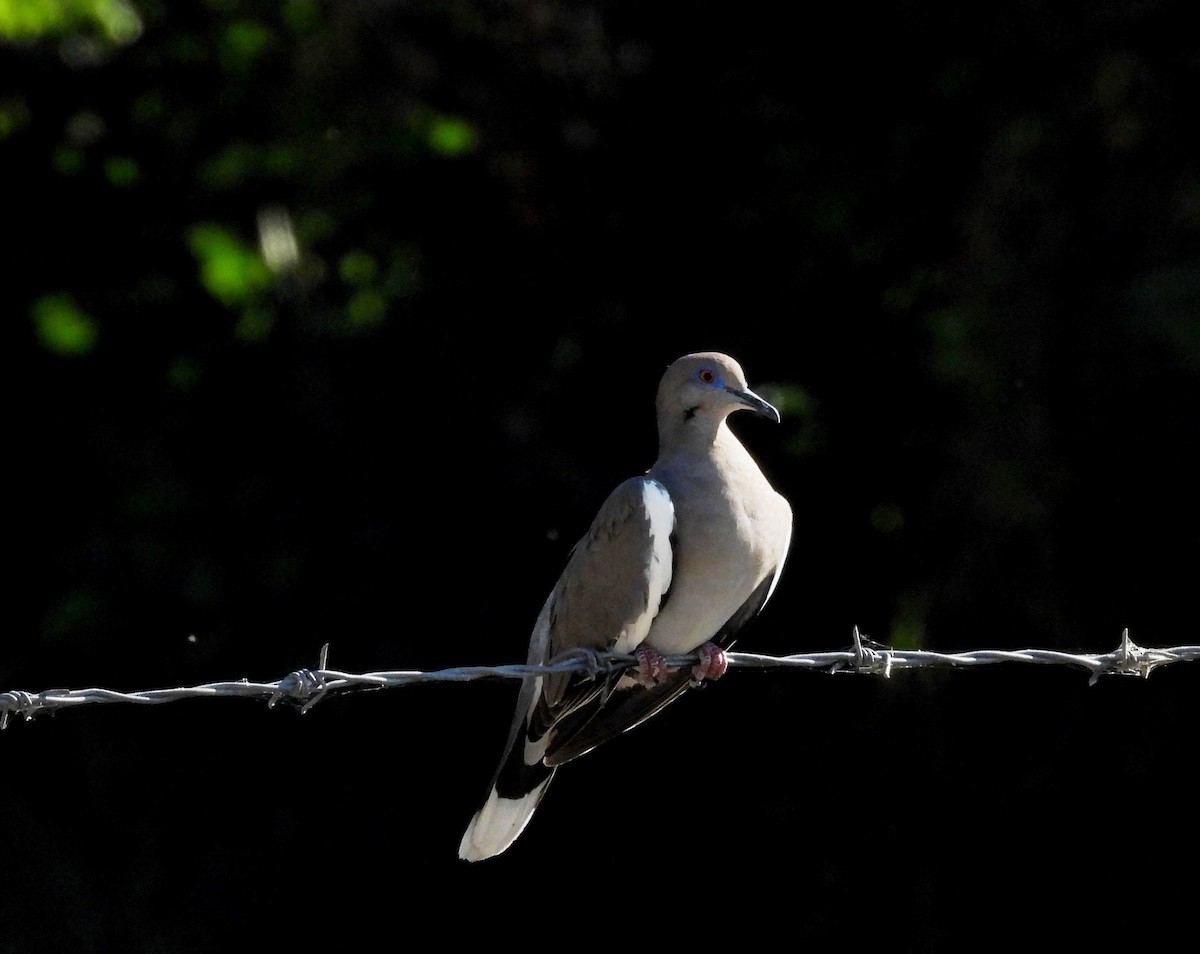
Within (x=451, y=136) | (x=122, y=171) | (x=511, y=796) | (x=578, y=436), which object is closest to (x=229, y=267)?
(x=122, y=171)

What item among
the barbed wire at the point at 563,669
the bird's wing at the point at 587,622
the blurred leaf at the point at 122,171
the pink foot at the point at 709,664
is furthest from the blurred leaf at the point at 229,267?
the pink foot at the point at 709,664

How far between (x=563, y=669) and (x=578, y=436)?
2.45m

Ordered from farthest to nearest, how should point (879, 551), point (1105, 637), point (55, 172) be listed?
point (55, 172) < point (879, 551) < point (1105, 637)

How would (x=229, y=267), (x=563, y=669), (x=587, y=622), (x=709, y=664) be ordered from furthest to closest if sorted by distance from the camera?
(x=229, y=267)
(x=587, y=622)
(x=709, y=664)
(x=563, y=669)

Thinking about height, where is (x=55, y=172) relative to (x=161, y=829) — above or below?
above

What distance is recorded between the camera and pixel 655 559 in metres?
3.36

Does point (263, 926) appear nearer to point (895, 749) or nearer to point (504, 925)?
point (504, 925)


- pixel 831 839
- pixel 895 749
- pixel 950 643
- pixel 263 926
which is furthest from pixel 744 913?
pixel 263 926

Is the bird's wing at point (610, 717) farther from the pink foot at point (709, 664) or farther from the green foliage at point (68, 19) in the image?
the green foliage at point (68, 19)

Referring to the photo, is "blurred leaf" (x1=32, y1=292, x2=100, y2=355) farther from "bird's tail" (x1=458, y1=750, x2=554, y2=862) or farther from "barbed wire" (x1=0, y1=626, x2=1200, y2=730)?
"barbed wire" (x1=0, y1=626, x2=1200, y2=730)

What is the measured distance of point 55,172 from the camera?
5.95m

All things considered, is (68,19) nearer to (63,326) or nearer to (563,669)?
(63,326)

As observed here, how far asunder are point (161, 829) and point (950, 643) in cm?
268

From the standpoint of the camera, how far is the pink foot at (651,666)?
339 centimetres
